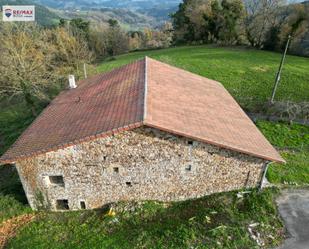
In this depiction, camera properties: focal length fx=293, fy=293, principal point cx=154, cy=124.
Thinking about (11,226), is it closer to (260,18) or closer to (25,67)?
(25,67)

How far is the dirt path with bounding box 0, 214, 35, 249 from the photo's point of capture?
14.4 metres

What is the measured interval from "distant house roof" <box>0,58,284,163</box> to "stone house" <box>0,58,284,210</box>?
75 mm

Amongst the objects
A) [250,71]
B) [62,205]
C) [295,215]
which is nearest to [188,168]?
[295,215]

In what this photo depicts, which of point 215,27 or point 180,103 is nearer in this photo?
point 180,103

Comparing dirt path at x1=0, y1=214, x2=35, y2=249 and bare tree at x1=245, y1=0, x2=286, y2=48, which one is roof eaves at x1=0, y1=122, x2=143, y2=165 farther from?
bare tree at x1=245, y1=0, x2=286, y2=48

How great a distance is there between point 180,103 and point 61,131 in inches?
270

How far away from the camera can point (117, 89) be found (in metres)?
18.7

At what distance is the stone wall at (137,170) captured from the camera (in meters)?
14.1

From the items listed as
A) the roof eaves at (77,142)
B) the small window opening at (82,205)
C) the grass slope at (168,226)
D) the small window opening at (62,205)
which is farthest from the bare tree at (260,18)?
the small window opening at (62,205)

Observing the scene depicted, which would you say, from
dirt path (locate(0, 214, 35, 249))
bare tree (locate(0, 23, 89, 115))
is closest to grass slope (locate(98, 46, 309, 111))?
bare tree (locate(0, 23, 89, 115))

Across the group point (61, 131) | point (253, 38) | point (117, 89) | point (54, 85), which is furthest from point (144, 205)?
point (253, 38)

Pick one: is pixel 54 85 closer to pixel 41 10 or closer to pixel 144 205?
pixel 144 205

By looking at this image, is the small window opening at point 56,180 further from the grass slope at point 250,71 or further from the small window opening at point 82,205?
the grass slope at point 250,71

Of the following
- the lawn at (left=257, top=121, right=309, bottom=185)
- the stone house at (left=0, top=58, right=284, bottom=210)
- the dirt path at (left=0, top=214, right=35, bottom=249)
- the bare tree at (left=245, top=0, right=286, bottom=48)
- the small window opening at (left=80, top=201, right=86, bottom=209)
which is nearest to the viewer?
the stone house at (left=0, top=58, right=284, bottom=210)
